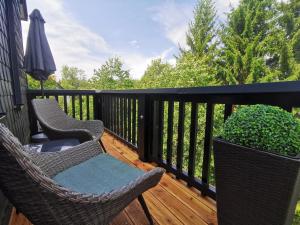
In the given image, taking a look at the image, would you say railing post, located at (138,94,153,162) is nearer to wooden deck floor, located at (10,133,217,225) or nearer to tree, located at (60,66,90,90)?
wooden deck floor, located at (10,133,217,225)

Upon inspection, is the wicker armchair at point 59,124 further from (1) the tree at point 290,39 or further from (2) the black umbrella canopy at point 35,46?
(1) the tree at point 290,39

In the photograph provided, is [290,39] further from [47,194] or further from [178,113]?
[47,194]

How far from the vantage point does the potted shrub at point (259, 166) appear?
2.37ft

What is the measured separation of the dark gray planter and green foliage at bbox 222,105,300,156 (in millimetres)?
45

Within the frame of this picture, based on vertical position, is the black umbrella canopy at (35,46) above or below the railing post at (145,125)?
above

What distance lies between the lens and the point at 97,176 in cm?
118

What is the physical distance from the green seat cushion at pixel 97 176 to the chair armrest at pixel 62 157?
40 mm

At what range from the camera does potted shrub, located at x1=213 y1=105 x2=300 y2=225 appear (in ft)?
2.37

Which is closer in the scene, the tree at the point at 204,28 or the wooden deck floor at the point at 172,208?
the wooden deck floor at the point at 172,208

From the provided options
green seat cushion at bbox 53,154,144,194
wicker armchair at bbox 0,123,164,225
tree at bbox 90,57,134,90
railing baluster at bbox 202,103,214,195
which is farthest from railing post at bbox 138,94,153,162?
tree at bbox 90,57,134,90

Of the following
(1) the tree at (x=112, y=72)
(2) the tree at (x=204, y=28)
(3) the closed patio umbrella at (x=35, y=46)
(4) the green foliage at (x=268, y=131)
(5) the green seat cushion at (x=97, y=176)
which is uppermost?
(2) the tree at (x=204, y=28)

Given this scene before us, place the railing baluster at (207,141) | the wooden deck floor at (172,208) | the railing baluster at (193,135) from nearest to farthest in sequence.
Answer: the wooden deck floor at (172,208), the railing baluster at (207,141), the railing baluster at (193,135)

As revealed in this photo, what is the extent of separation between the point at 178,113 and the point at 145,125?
62 centimetres


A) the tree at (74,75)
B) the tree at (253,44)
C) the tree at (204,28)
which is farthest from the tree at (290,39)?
the tree at (74,75)
